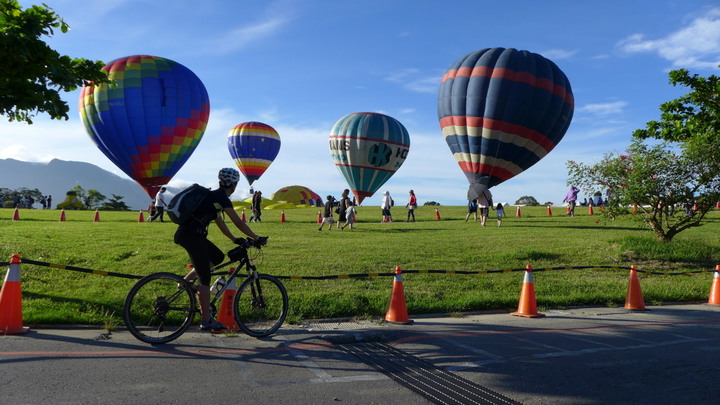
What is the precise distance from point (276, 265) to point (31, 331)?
663cm

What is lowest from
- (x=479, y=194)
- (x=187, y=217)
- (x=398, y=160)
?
(x=187, y=217)

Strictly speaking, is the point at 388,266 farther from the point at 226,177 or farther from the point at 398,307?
the point at 226,177

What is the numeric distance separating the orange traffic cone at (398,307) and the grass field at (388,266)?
0.76m

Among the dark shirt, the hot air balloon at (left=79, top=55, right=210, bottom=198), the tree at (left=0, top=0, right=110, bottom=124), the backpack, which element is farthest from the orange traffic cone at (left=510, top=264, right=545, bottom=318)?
the hot air balloon at (left=79, top=55, right=210, bottom=198)

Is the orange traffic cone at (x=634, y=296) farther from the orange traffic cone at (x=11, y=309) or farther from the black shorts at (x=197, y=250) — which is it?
the orange traffic cone at (x=11, y=309)

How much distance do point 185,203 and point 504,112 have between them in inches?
933

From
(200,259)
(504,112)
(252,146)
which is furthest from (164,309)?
(252,146)

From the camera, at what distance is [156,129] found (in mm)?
34750

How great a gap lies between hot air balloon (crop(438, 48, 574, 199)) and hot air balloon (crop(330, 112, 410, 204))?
1379cm

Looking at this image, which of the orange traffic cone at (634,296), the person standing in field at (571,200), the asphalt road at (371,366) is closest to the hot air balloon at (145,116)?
the person standing in field at (571,200)

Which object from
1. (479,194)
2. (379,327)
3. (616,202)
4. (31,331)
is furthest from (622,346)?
(479,194)

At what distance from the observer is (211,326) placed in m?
6.96

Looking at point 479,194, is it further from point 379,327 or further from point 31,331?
point 31,331

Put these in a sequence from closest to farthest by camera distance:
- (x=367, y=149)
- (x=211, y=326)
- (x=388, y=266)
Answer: (x=211, y=326) → (x=388, y=266) → (x=367, y=149)
